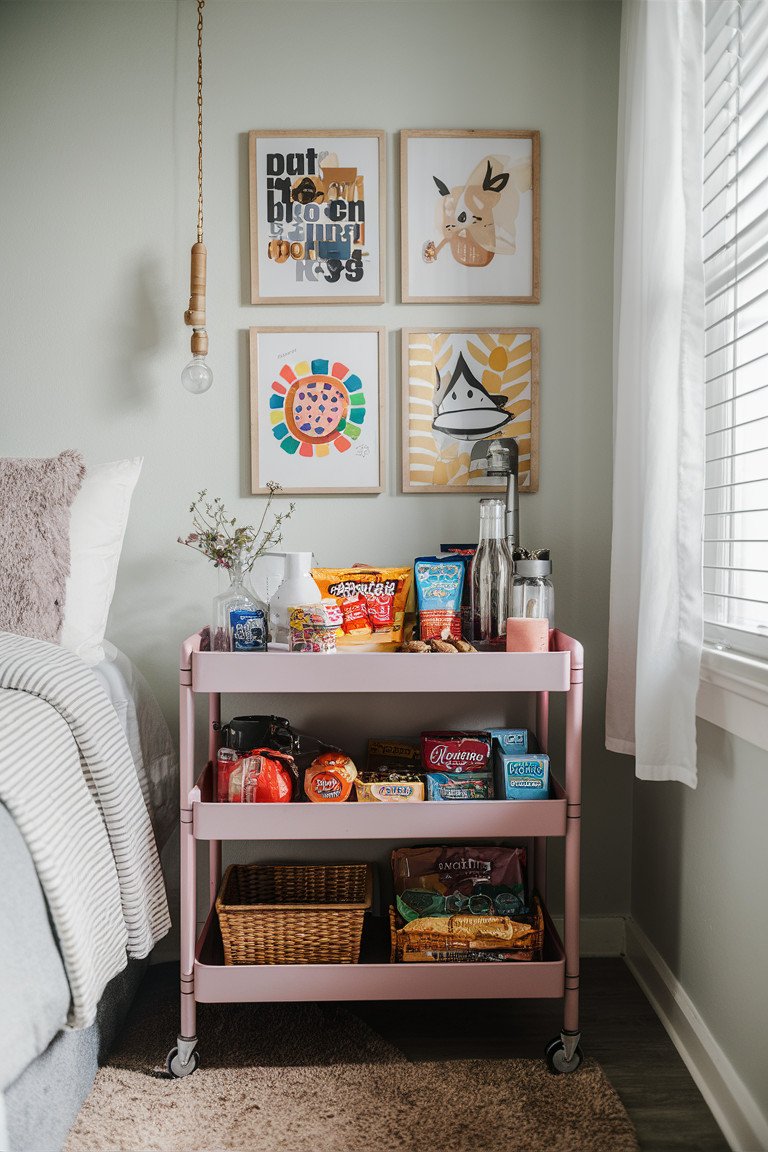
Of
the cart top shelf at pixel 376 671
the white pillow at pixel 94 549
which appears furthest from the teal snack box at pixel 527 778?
the white pillow at pixel 94 549

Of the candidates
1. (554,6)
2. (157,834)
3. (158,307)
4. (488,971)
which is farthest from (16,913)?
(554,6)

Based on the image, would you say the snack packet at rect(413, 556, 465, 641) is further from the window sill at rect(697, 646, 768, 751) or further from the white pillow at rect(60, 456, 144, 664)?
the white pillow at rect(60, 456, 144, 664)

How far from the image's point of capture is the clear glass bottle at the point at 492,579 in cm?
170

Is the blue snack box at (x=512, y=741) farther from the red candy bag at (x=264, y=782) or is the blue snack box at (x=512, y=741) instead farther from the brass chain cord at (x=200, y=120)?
the brass chain cord at (x=200, y=120)

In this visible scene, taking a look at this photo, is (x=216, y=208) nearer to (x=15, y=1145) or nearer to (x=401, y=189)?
(x=401, y=189)

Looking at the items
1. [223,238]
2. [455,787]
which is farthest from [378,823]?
[223,238]

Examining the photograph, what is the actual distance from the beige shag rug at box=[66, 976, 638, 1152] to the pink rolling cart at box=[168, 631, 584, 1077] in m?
0.07

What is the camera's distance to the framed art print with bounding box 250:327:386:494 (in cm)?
196

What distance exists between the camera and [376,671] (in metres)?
1.51

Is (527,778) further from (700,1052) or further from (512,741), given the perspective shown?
(700,1052)

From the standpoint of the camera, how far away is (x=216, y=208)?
1.96 metres

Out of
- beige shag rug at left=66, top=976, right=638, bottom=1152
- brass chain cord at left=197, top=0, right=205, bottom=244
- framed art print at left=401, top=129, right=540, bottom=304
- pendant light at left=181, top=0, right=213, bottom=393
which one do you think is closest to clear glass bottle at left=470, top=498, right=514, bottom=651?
framed art print at left=401, top=129, right=540, bottom=304

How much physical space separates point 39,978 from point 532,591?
1.08 metres

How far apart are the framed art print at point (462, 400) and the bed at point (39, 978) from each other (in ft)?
2.96
